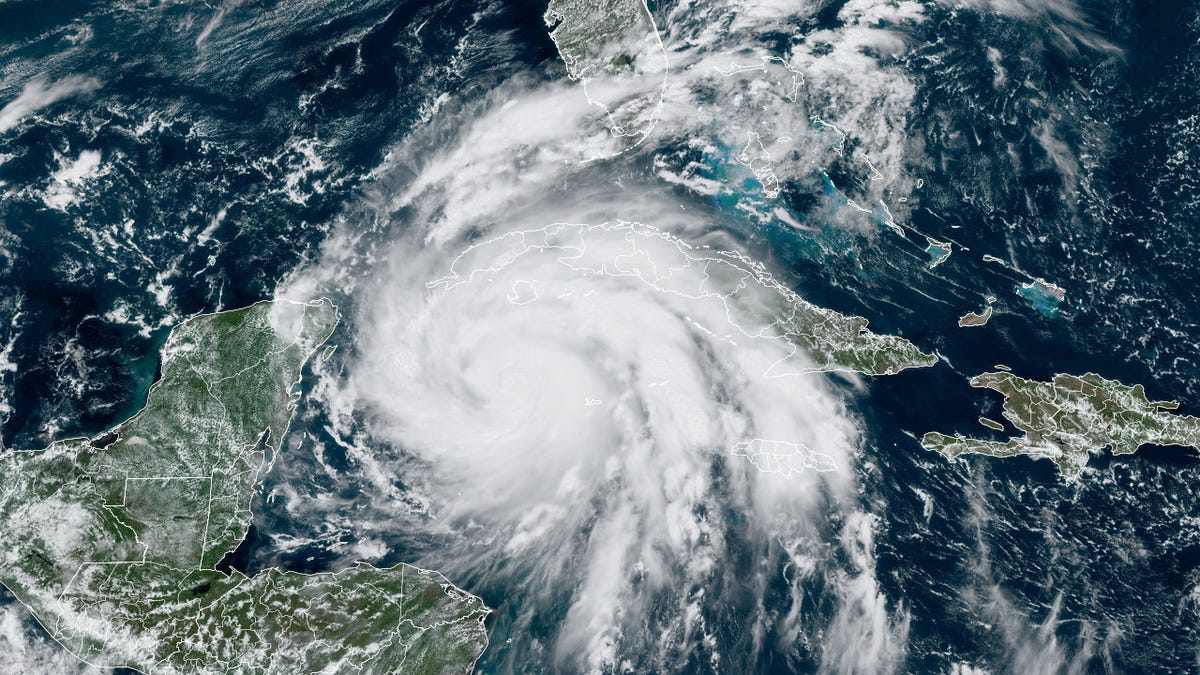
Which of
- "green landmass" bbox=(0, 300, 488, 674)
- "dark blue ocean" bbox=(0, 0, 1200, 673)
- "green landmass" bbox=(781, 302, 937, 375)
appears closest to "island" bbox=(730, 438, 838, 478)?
"dark blue ocean" bbox=(0, 0, 1200, 673)

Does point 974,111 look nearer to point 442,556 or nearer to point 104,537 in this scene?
point 442,556

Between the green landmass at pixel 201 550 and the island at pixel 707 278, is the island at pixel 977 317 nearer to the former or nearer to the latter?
the island at pixel 707 278

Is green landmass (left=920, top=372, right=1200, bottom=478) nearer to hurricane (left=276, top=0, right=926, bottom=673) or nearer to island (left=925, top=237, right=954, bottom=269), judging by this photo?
island (left=925, top=237, right=954, bottom=269)

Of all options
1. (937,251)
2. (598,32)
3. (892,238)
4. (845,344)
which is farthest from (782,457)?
(598,32)

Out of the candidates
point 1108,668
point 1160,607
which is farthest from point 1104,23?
point 1108,668

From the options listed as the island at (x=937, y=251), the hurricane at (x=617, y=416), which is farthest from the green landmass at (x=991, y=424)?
the island at (x=937, y=251)

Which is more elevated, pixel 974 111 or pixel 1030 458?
pixel 974 111

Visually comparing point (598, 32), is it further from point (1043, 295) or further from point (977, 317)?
point (1043, 295)
